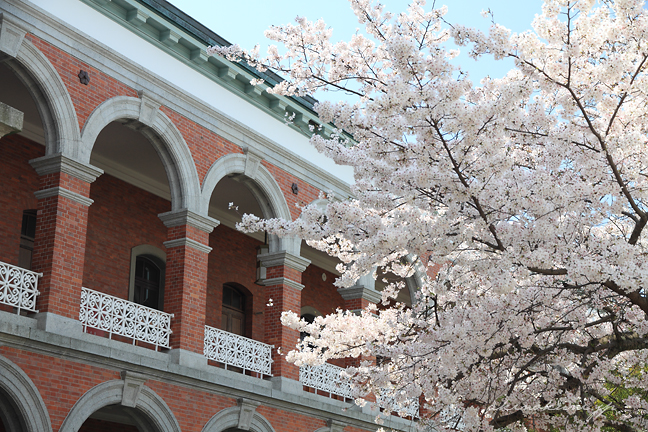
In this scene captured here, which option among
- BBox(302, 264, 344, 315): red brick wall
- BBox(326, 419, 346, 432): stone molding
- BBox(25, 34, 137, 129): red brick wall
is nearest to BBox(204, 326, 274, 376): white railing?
BBox(326, 419, 346, 432): stone molding

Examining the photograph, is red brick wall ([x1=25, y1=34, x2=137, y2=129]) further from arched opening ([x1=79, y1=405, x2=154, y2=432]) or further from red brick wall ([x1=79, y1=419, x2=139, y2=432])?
red brick wall ([x1=79, y1=419, x2=139, y2=432])

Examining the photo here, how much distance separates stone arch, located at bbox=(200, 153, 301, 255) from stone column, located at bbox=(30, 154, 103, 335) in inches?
157

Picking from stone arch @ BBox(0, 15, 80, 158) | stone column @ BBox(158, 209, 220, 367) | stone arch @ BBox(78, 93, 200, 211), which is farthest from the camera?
stone column @ BBox(158, 209, 220, 367)

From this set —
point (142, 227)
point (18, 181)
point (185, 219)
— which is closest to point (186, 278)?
point (185, 219)

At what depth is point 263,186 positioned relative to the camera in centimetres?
1688

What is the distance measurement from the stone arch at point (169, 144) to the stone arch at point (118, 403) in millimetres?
3677

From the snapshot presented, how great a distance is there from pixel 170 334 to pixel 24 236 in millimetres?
3688

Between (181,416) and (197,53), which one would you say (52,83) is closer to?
(197,53)

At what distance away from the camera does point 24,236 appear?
15.1 m

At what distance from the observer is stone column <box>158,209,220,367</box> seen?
14.0 m

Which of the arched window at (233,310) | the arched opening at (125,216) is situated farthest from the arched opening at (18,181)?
the arched window at (233,310)

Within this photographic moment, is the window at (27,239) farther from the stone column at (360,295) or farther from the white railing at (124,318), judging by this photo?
the stone column at (360,295)

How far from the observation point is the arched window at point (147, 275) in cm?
1722

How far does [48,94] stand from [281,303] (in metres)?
6.65
